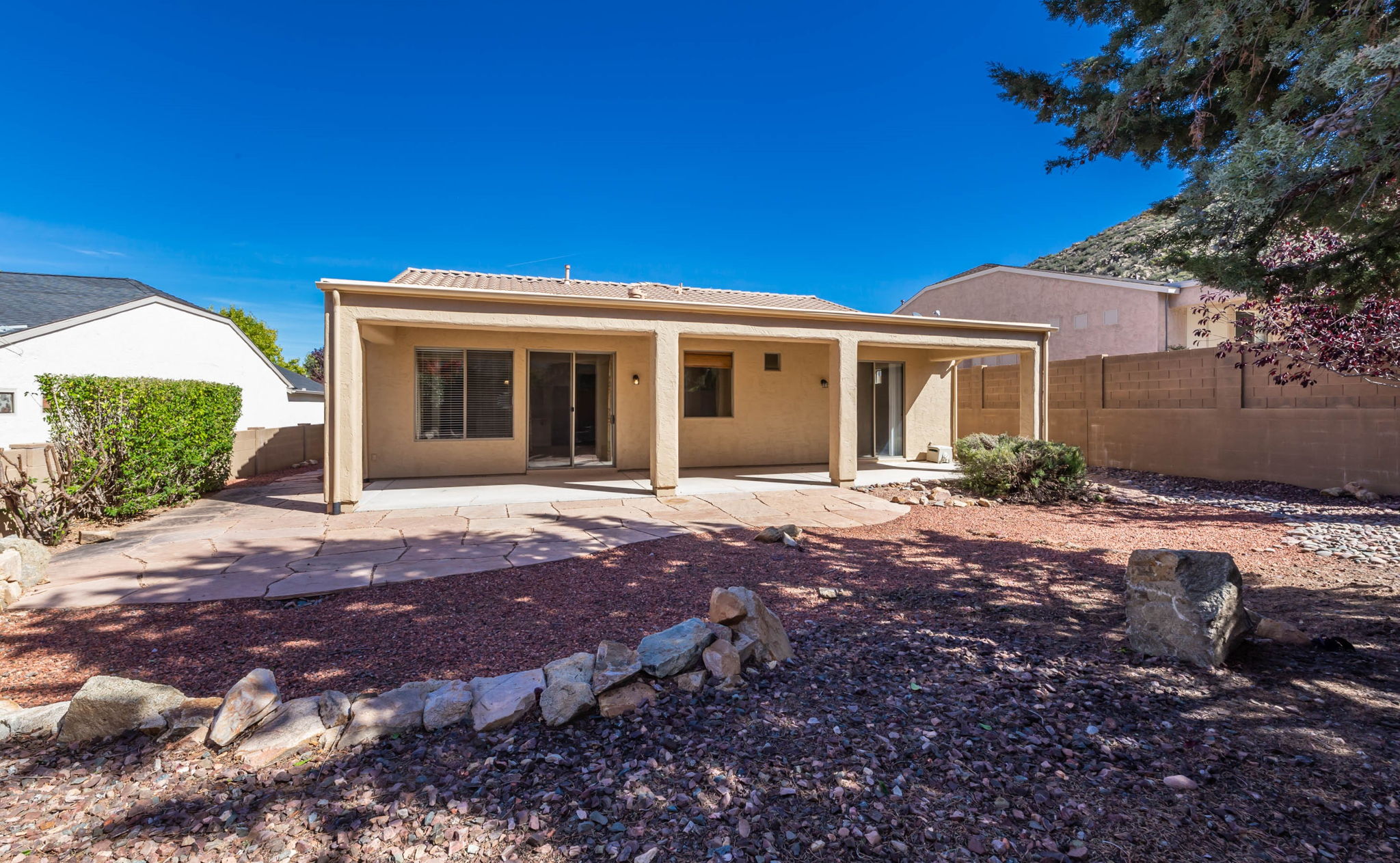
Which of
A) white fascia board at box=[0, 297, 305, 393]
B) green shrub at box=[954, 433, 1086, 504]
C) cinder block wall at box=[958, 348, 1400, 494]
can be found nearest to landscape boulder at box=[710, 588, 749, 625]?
green shrub at box=[954, 433, 1086, 504]

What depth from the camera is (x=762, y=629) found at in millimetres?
3041

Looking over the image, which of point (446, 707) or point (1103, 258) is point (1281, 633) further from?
point (1103, 258)

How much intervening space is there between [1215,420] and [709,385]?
27.3ft

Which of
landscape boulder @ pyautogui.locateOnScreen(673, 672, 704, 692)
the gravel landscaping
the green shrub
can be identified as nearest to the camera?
the gravel landscaping

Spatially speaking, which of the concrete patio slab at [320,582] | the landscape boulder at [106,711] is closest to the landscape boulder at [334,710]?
the landscape boulder at [106,711]

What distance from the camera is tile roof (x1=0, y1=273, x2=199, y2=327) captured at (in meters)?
12.7

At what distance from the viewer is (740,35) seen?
11523 millimetres

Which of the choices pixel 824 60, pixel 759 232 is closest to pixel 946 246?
pixel 759 232

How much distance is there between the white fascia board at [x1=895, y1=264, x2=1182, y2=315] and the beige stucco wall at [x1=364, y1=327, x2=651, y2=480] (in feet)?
33.1

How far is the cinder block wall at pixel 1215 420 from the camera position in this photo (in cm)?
809

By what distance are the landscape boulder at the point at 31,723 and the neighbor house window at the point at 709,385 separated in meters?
9.50

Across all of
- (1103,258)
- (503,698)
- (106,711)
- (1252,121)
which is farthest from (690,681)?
(1103,258)

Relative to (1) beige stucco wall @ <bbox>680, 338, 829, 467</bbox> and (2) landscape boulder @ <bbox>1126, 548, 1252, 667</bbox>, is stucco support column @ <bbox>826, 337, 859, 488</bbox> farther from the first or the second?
(2) landscape boulder @ <bbox>1126, 548, 1252, 667</bbox>

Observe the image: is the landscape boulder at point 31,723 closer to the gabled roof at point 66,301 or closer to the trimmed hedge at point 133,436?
the trimmed hedge at point 133,436
